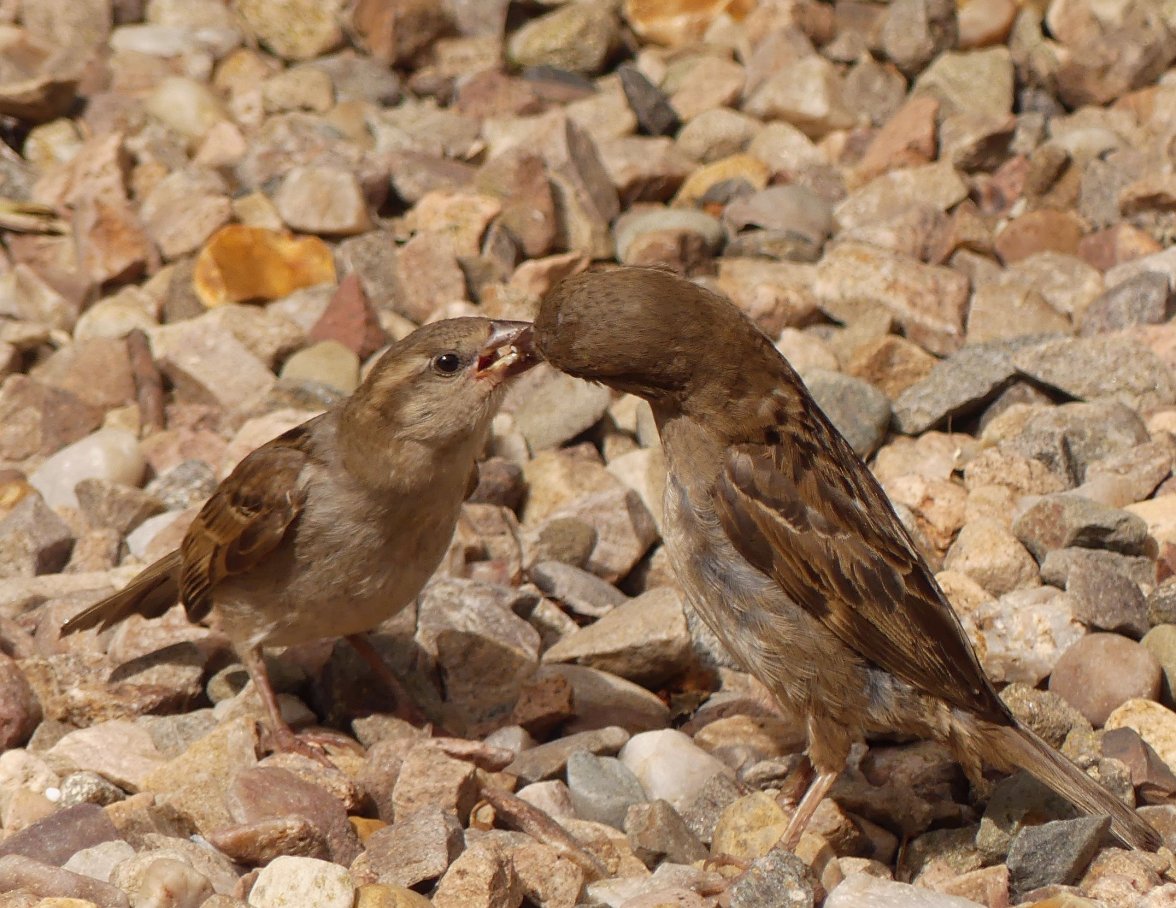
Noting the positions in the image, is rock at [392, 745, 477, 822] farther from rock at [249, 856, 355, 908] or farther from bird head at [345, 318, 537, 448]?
bird head at [345, 318, 537, 448]

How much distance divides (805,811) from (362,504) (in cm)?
159

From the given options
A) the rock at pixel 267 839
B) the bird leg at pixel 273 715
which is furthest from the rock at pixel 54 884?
the bird leg at pixel 273 715

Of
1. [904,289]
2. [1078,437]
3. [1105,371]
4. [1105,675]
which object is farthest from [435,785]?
[904,289]

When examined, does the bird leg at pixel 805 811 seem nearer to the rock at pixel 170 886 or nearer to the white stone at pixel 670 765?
the white stone at pixel 670 765

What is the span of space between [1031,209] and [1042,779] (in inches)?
165

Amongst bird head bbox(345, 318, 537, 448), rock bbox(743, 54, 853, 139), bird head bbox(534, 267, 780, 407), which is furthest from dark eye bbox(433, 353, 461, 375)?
rock bbox(743, 54, 853, 139)

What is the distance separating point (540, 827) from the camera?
15.1ft

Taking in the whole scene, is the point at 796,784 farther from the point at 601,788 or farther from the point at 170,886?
the point at 170,886

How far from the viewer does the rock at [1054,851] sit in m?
4.25

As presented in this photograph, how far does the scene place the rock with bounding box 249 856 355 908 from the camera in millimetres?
4035

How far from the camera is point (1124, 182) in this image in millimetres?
7809

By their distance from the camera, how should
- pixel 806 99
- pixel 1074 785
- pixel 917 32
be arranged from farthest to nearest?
1. pixel 917 32
2. pixel 806 99
3. pixel 1074 785

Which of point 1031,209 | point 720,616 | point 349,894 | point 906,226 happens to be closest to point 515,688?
point 720,616

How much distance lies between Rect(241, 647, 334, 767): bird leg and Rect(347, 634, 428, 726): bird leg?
0.32m
